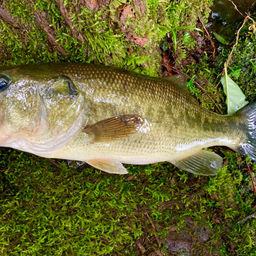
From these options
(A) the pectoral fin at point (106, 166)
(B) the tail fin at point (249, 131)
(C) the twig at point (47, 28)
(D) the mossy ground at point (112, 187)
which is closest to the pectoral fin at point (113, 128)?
(A) the pectoral fin at point (106, 166)

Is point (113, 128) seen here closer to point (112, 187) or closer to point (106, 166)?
point (106, 166)

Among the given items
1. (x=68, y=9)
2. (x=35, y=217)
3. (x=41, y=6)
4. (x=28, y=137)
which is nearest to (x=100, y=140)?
(x=28, y=137)

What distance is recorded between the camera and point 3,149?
2027 millimetres

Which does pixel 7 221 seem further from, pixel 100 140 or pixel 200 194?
pixel 200 194

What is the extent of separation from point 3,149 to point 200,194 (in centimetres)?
207

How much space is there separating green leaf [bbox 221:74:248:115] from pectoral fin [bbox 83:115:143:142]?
121 centimetres

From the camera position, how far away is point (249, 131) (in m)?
2.11

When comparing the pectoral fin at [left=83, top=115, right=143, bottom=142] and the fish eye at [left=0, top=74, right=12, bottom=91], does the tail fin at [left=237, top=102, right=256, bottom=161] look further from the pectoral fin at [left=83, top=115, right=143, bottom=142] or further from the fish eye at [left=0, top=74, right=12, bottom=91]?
the fish eye at [left=0, top=74, right=12, bottom=91]

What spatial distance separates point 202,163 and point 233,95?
86 cm

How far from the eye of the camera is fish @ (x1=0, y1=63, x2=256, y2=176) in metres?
1.49

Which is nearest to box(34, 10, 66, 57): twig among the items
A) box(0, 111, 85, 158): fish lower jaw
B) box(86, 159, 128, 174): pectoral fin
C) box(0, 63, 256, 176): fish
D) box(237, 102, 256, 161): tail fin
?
box(0, 63, 256, 176): fish

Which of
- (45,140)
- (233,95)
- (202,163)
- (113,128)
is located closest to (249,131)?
(233,95)

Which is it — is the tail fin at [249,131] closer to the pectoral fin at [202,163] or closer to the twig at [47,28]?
the pectoral fin at [202,163]

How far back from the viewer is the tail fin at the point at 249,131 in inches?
82.9
